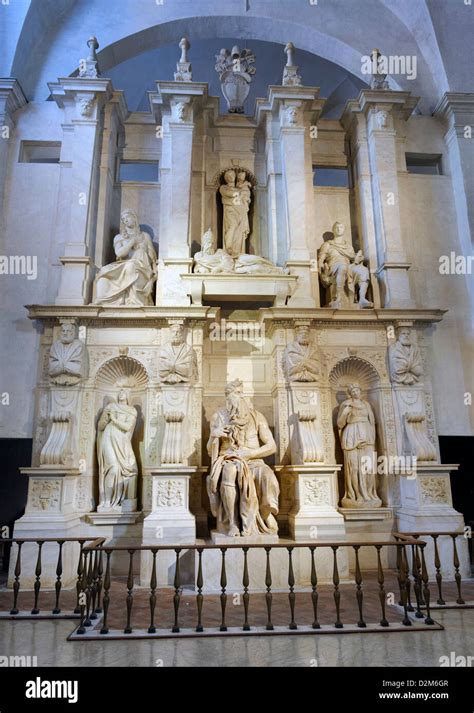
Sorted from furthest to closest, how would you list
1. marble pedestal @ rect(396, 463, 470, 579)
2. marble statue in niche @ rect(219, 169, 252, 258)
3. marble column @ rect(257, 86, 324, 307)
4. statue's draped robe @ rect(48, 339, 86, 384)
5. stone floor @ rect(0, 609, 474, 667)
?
marble statue in niche @ rect(219, 169, 252, 258), marble column @ rect(257, 86, 324, 307), statue's draped robe @ rect(48, 339, 86, 384), marble pedestal @ rect(396, 463, 470, 579), stone floor @ rect(0, 609, 474, 667)

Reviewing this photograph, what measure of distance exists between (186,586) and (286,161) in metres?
7.38

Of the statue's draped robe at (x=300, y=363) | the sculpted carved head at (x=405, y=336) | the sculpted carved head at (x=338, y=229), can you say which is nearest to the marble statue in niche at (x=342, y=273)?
the sculpted carved head at (x=338, y=229)

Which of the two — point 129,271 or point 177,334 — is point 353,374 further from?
point 129,271

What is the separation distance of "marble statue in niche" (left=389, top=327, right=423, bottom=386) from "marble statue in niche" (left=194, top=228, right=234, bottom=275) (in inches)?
123

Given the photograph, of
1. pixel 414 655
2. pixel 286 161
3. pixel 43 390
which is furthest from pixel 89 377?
pixel 414 655

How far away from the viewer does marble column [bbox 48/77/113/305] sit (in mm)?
8711

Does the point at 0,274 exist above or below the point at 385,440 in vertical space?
above

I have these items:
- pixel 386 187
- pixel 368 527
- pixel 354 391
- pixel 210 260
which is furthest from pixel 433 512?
pixel 386 187

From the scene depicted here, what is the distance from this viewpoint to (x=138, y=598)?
6.00 metres

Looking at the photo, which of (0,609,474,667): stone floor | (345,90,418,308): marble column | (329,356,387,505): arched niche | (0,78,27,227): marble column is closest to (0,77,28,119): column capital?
(0,78,27,227): marble column

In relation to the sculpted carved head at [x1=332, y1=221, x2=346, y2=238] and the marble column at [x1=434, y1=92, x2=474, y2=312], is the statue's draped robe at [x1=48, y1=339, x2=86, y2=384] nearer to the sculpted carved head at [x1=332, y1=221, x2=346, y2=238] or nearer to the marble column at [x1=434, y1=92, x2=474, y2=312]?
the sculpted carved head at [x1=332, y1=221, x2=346, y2=238]

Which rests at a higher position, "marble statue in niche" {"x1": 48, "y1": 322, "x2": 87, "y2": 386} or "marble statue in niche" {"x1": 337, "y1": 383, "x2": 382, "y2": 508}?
"marble statue in niche" {"x1": 48, "y1": 322, "x2": 87, "y2": 386}

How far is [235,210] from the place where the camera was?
9.83 meters
